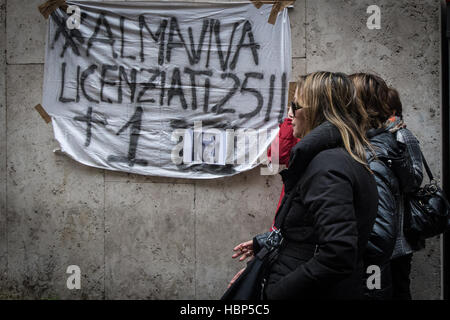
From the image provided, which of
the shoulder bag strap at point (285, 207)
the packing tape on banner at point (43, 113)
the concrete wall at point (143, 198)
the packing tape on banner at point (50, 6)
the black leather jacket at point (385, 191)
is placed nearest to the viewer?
the shoulder bag strap at point (285, 207)

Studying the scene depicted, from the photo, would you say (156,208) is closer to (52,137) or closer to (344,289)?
(52,137)

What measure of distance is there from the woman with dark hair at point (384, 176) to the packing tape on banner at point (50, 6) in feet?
9.69

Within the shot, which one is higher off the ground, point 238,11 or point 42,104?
point 238,11

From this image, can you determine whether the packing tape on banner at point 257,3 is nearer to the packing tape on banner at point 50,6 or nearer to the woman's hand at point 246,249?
the packing tape on banner at point 50,6

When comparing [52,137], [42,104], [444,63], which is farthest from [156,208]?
[444,63]

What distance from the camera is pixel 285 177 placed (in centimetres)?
158

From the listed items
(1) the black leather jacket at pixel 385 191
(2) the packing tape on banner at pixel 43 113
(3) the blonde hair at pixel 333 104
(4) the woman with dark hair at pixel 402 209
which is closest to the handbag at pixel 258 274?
(3) the blonde hair at pixel 333 104

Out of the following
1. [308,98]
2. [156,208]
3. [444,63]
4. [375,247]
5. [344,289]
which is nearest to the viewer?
[344,289]

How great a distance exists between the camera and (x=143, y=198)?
3.67 m

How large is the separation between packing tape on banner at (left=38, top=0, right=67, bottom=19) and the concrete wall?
10cm

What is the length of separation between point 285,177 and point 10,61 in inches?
137

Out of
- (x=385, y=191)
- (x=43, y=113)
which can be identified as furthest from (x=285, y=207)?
(x=43, y=113)

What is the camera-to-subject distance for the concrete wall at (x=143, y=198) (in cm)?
338

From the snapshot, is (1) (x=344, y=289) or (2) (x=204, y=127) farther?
(2) (x=204, y=127)
